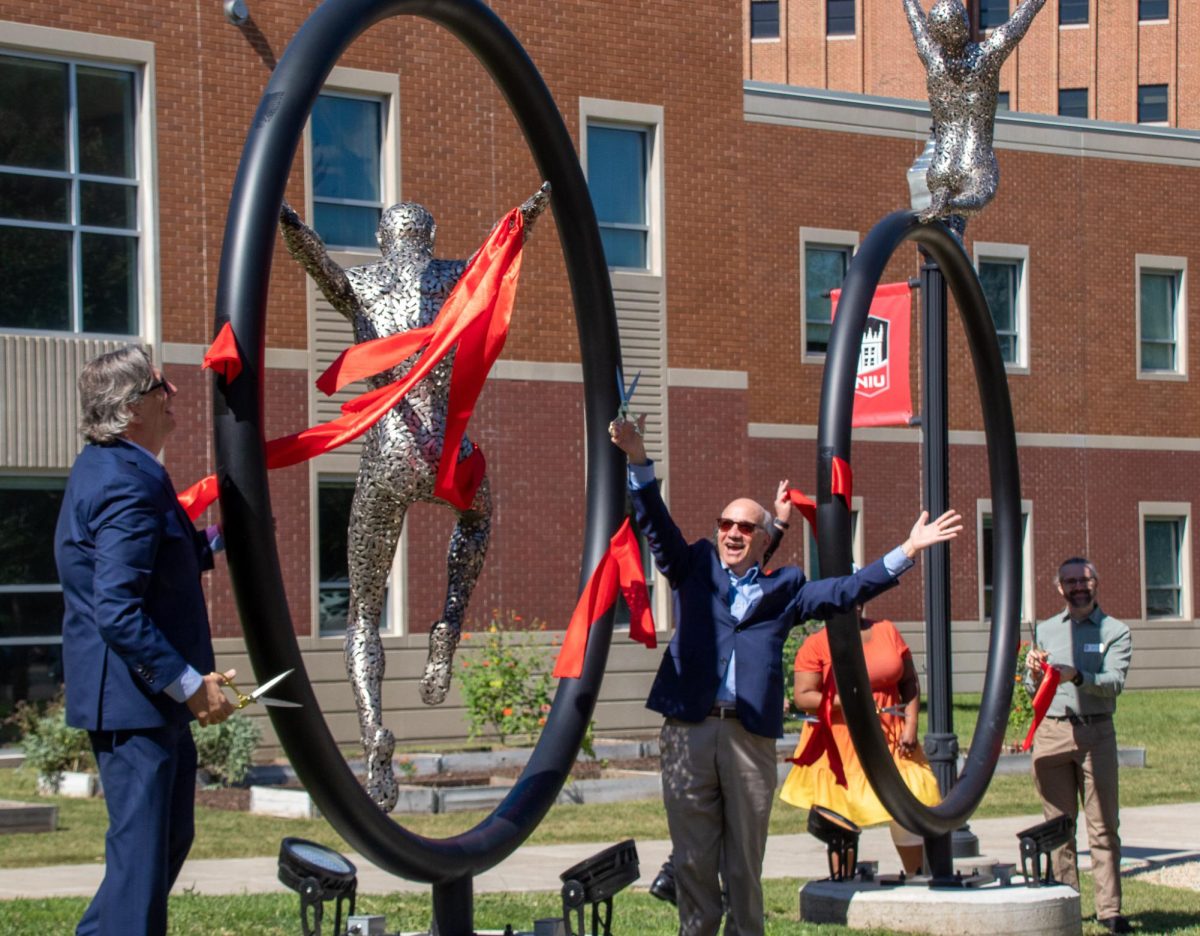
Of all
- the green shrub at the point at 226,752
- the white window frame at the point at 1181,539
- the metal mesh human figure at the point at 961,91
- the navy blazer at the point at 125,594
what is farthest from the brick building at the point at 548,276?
the navy blazer at the point at 125,594

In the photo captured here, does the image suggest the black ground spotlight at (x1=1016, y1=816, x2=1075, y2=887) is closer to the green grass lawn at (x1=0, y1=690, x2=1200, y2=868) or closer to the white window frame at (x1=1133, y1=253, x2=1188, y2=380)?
the green grass lawn at (x1=0, y1=690, x2=1200, y2=868)

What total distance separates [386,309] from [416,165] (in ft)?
47.1

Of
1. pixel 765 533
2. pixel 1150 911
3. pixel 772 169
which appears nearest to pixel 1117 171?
pixel 772 169

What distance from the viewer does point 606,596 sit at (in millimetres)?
7082

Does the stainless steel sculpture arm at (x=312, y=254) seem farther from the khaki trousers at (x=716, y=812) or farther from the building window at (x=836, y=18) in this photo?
the building window at (x=836, y=18)

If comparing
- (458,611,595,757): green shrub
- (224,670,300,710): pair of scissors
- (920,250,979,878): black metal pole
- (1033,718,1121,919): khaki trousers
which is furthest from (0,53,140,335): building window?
(224,670,300,710): pair of scissors

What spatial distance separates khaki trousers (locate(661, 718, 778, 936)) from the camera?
24.1 feet

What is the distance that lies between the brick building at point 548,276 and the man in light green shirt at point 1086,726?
6.05m

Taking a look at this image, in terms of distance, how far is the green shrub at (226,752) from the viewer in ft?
56.1

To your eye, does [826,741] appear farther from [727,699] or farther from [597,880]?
[597,880]

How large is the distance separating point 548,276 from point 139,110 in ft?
16.1

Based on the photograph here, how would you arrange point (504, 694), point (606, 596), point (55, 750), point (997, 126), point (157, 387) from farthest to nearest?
1. point (997, 126)
2. point (504, 694)
3. point (55, 750)
4. point (606, 596)
5. point (157, 387)

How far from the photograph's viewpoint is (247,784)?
17.4 m

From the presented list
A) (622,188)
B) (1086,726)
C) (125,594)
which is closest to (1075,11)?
(622,188)
